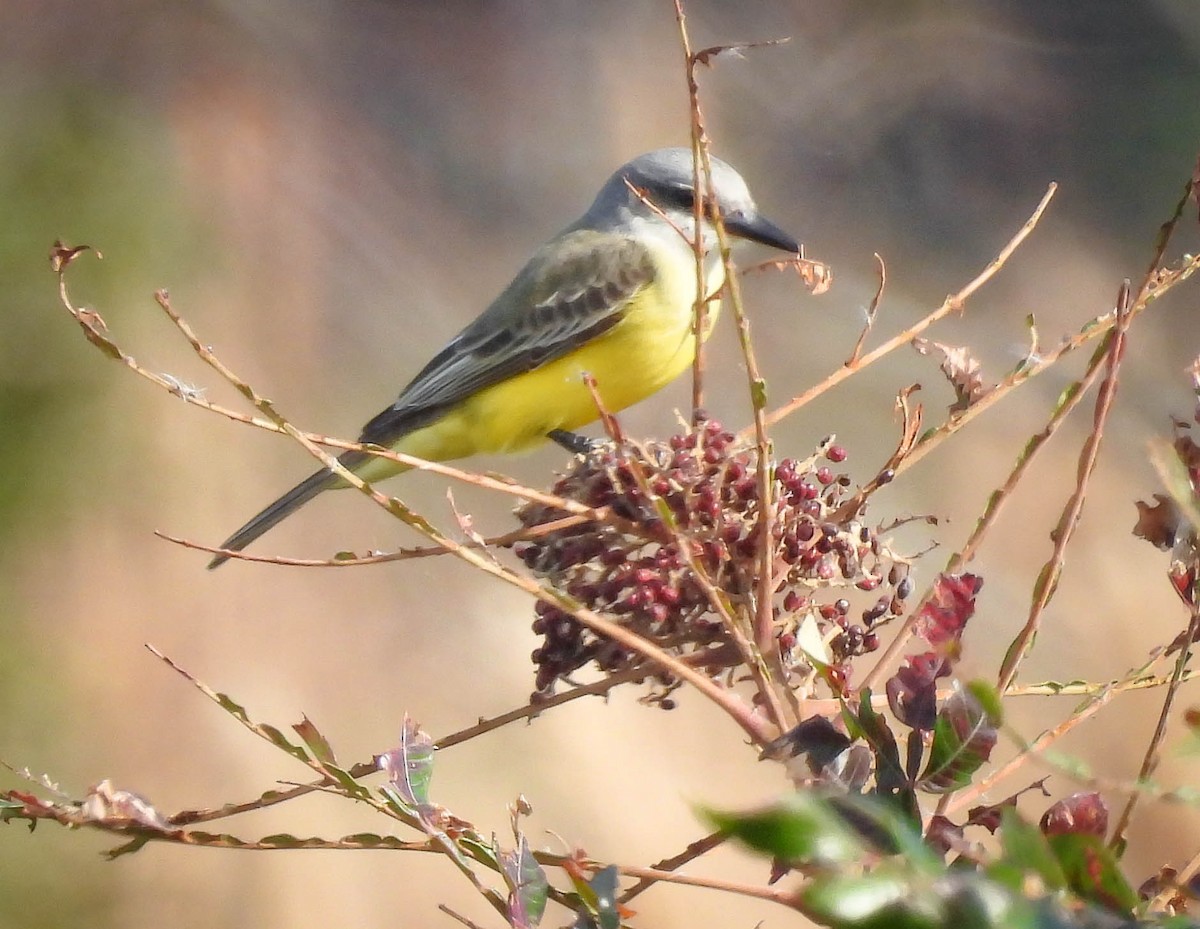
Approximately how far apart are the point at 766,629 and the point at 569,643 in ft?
0.47

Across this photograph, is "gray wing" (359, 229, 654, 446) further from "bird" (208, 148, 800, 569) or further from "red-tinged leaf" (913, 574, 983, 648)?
"red-tinged leaf" (913, 574, 983, 648)

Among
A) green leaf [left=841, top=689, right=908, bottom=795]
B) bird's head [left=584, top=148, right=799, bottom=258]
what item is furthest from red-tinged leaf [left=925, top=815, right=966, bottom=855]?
bird's head [left=584, top=148, right=799, bottom=258]

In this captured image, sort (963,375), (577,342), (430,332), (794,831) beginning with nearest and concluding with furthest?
(794,831) → (963,375) → (577,342) → (430,332)

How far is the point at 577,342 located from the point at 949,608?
1.01 meters

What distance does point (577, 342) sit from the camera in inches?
56.9

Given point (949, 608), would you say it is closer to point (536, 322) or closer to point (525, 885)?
point (525, 885)

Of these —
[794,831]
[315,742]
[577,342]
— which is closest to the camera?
[794,831]

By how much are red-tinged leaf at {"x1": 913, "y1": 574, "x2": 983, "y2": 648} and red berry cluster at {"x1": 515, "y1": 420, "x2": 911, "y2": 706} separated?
7 centimetres

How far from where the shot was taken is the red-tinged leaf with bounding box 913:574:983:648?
1.51 ft

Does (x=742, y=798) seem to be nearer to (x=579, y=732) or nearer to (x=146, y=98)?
(x=579, y=732)

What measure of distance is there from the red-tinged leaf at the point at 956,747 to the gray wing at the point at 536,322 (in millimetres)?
1042

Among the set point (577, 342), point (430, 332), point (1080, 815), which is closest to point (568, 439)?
point (577, 342)

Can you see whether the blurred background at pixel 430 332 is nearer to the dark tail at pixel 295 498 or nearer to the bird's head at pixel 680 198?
the dark tail at pixel 295 498

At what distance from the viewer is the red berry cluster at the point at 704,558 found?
0.57 metres
